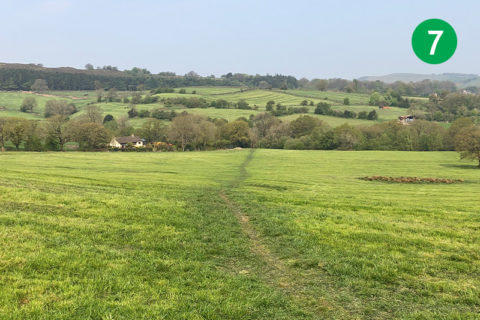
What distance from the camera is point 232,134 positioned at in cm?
12081

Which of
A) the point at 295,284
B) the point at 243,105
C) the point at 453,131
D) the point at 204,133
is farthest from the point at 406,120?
the point at 295,284

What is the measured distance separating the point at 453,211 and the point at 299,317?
1714cm

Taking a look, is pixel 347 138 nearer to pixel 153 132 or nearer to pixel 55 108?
pixel 153 132

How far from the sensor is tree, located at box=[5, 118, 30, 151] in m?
94.5

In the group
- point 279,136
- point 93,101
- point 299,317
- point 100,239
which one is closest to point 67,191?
point 100,239

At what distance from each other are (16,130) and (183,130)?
48.2 metres

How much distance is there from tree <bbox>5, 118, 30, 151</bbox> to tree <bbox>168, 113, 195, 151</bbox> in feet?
142

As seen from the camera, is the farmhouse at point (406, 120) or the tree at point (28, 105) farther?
the tree at point (28, 105)

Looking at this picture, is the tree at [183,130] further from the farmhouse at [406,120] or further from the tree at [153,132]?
the farmhouse at [406,120]

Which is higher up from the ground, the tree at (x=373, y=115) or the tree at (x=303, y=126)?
the tree at (x=373, y=115)

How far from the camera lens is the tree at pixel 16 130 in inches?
3721

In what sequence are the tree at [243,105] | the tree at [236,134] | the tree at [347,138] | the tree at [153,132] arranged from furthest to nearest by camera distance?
1. the tree at [243,105]
2. the tree at [153,132]
3. the tree at [236,134]
4. the tree at [347,138]

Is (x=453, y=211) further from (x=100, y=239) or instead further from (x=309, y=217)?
(x=100, y=239)

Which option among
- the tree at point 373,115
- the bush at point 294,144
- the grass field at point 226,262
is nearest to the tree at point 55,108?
the bush at point 294,144
